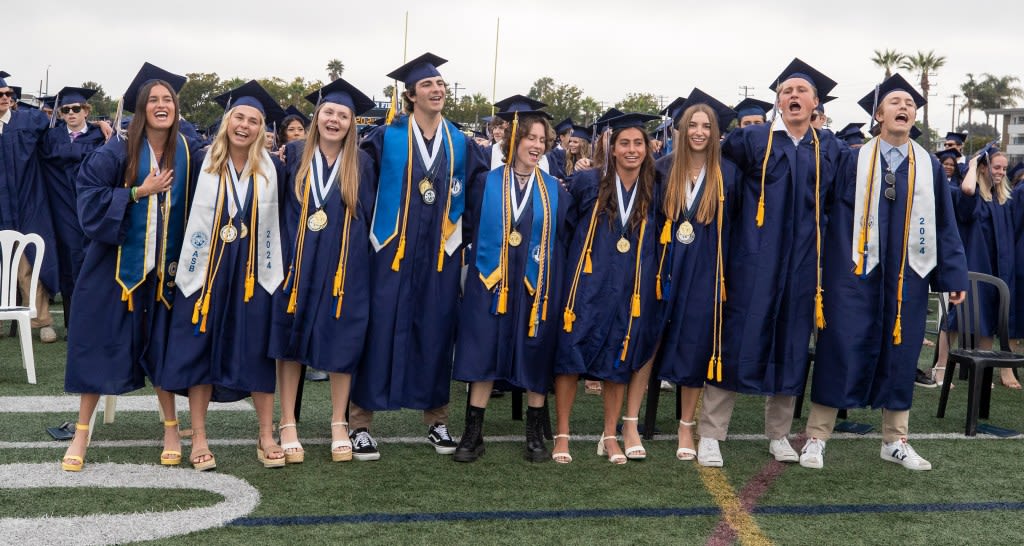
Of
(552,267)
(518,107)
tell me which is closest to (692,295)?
(552,267)

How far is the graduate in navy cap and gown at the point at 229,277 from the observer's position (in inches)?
182

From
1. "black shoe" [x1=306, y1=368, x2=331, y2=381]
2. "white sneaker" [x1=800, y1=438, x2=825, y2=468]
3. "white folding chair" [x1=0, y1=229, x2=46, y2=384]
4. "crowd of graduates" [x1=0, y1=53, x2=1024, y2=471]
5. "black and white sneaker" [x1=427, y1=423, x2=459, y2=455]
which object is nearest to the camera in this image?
"crowd of graduates" [x1=0, y1=53, x2=1024, y2=471]

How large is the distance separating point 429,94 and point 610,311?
1.50 metres

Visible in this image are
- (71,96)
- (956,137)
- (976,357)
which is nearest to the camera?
(976,357)

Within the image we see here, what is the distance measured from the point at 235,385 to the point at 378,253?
98 centimetres

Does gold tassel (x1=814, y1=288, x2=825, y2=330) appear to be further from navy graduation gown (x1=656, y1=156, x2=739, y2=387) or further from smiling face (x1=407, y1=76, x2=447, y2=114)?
smiling face (x1=407, y1=76, x2=447, y2=114)

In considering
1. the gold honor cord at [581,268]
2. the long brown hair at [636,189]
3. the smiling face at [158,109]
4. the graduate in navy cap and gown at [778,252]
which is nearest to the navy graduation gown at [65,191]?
the smiling face at [158,109]

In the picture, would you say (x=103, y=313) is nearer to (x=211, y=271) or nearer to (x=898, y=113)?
(x=211, y=271)

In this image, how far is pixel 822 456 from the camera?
518 centimetres

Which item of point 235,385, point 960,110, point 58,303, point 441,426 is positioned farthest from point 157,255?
point 960,110

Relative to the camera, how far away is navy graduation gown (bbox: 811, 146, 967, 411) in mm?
4996

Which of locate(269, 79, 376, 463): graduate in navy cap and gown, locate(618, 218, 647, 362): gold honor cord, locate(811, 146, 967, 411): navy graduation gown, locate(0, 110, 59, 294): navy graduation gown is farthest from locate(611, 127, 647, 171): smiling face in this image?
locate(0, 110, 59, 294): navy graduation gown

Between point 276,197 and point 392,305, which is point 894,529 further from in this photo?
point 276,197

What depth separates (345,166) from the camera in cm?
484
